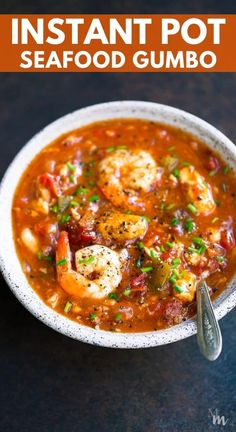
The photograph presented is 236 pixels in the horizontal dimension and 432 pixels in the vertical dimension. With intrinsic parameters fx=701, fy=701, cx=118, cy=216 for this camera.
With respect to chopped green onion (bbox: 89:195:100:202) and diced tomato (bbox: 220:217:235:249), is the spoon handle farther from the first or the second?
chopped green onion (bbox: 89:195:100:202)

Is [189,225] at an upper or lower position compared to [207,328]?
upper

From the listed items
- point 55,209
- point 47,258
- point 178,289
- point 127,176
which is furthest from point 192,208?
point 47,258

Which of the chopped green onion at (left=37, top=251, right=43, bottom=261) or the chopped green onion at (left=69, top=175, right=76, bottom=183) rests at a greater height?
the chopped green onion at (left=69, top=175, right=76, bottom=183)

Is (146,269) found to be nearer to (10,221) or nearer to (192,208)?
(192,208)

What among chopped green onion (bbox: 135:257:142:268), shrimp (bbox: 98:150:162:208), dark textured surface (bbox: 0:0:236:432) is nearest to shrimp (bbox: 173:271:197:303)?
chopped green onion (bbox: 135:257:142:268)

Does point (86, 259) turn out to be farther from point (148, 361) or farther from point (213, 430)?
point (213, 430)

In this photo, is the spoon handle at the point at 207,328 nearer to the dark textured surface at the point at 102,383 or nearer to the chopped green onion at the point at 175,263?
the chopped green onion at the point at 175,263
